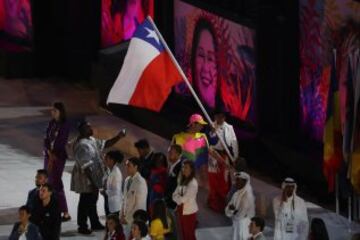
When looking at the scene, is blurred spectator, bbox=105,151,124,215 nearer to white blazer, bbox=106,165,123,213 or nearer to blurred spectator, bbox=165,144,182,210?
white blazer, bbox=106,165,123,213

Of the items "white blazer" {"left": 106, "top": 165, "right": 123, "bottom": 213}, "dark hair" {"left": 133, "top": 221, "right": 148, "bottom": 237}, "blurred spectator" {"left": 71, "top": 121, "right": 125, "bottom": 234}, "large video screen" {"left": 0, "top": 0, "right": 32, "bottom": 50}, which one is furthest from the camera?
"large video screen" {"left": 0, "top": 0, "right": 32, "bottom": 50}

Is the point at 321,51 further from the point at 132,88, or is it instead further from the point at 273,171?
the point at 132,88

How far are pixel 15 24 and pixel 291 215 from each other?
17.9 meters

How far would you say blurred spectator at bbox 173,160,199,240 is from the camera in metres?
14.9

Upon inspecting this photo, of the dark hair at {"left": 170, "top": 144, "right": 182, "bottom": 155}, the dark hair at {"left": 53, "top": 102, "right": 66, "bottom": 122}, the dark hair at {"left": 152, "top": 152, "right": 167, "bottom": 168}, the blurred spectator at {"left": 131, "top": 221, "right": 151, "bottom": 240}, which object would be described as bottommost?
the blurred spectator at {"left": 131, "top": 221, "right": 151, "bottom": 240}

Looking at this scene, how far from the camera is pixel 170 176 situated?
→ 15312mm

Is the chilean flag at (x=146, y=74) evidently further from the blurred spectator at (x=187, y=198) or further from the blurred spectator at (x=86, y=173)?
the blurred spectator at (x=187, y=198)

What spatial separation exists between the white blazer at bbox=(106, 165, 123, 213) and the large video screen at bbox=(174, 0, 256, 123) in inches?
205

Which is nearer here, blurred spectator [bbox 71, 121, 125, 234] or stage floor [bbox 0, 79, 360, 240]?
blurred spectator [bbox 71, 121, 125, 234]

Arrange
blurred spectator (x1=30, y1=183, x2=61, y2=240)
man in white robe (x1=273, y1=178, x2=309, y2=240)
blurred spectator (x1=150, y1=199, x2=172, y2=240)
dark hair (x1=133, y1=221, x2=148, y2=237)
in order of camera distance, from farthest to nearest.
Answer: blurred spectator (x1=30, y1=183, x2=61, y2=240), man in white robe (x1=273, y1=178, x2=309, y2=240), blurred spectator (x1=150, y1=199, x2=172, y2=240), dark hair (x1=133, y1=221, x2=148, y2=237)

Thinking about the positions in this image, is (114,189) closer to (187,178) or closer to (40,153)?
(187,178)

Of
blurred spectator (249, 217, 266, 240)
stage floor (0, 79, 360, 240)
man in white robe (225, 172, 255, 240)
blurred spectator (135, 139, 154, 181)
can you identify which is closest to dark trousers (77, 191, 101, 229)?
stage floor (0, 79, 360, 240)

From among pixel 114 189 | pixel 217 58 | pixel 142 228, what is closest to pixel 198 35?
pixel 217 58

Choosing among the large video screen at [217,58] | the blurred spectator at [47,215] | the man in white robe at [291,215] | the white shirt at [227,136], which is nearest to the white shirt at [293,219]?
the man in white robe at [291,215]
